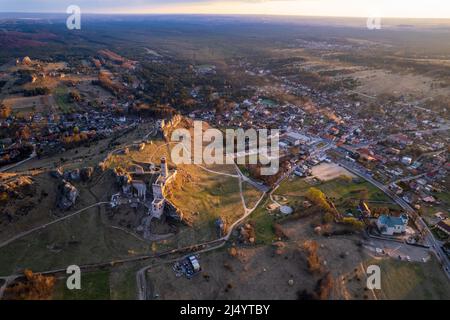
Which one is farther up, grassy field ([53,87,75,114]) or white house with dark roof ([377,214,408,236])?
grassy field ([53,87,75,114])

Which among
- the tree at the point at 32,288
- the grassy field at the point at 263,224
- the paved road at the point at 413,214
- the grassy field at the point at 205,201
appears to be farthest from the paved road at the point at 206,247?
the paved road at the point at 413,214

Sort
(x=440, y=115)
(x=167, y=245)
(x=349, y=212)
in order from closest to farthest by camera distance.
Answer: (x=167, y=245) → (x=349, y=212) → (x=440, y=115)

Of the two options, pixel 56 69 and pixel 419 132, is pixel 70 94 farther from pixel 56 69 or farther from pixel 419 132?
pixel 419 132

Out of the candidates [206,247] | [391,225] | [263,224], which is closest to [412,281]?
[391,225]

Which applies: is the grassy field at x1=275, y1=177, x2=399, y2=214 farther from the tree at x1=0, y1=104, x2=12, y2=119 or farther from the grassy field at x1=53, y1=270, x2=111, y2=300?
the tree at x1=0, y1=104, x2=12, y2=119

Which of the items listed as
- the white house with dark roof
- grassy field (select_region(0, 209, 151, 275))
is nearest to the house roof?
the white house with dark roof

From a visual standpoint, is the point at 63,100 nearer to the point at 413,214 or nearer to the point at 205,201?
the point at 205,201

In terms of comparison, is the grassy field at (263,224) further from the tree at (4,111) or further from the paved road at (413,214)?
the tree at (4,111)
